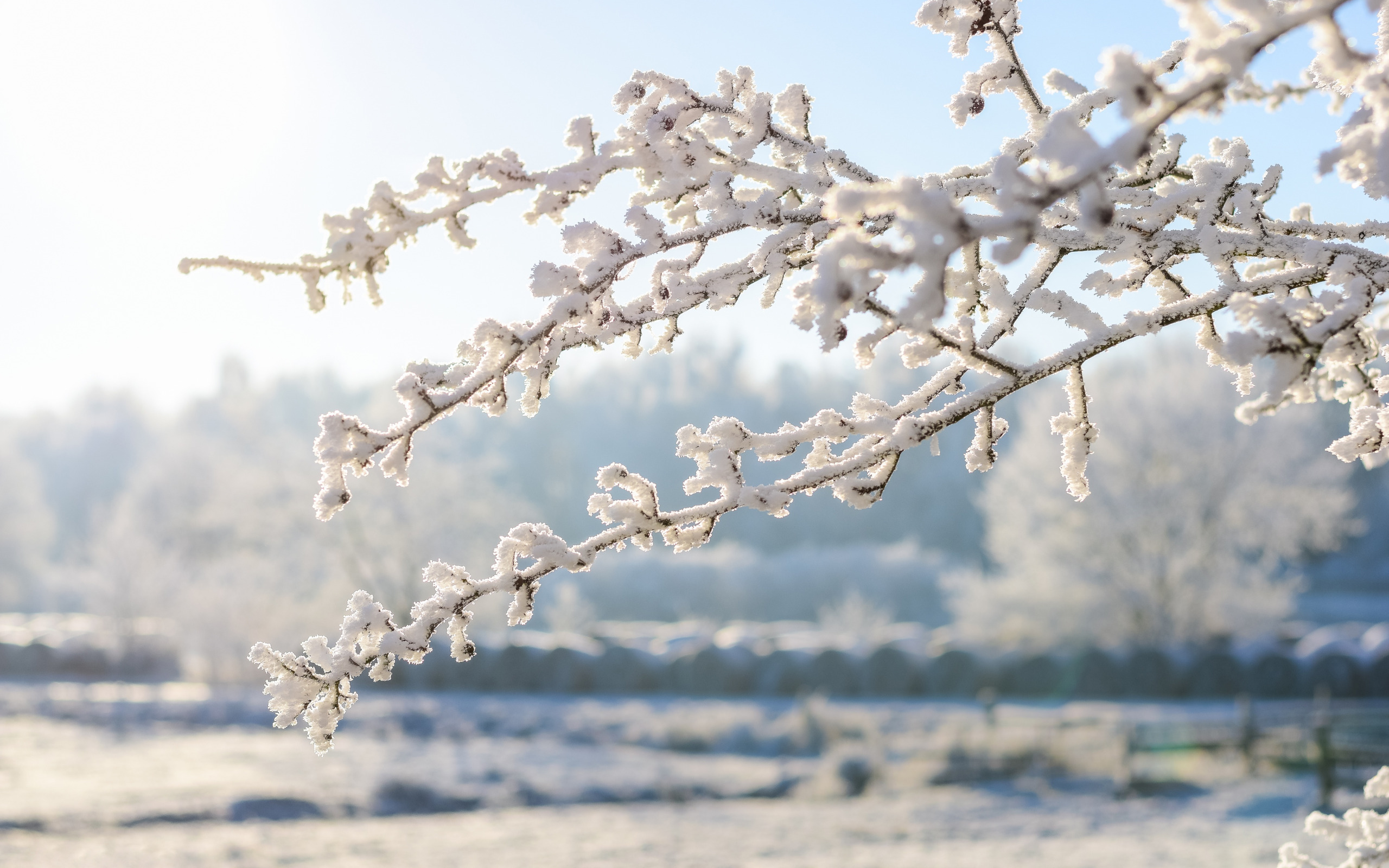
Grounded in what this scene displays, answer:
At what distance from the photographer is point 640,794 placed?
14086mm

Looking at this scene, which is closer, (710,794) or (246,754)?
(710,794)

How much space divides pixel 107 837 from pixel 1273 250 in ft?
41.3

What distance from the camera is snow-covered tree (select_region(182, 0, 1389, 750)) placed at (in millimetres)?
1838

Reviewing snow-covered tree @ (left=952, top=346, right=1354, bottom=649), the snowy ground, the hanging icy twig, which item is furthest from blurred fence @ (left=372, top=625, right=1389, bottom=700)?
the hanging icy twig

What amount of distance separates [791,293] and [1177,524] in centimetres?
2621

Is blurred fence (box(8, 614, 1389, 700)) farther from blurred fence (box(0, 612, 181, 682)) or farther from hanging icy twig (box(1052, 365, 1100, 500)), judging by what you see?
hanging icy twig (box(1052, 365, 1100, 500))

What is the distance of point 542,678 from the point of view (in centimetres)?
2456

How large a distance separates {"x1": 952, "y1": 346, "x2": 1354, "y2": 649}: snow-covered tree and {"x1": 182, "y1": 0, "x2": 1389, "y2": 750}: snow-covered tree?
2362cm

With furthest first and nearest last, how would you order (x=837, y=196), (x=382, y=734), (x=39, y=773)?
(x=382, y=734) < (x=39, y=773) < (x=837, y=196)

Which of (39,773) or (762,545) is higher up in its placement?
(762,545)

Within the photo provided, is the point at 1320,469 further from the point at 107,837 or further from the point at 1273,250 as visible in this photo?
the point at 1273,250

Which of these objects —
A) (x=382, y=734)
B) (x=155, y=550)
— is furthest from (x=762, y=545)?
(x=382, y=734)

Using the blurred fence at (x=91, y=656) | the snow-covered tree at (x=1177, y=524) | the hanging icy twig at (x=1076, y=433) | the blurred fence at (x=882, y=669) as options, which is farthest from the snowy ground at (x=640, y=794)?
the hanging icy twig at (x=1076, y=433)

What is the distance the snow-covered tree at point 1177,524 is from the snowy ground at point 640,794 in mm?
5175
